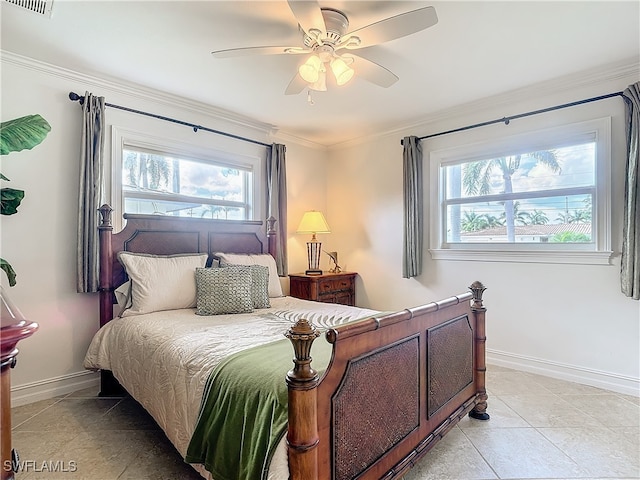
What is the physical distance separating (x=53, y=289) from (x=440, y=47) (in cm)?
341

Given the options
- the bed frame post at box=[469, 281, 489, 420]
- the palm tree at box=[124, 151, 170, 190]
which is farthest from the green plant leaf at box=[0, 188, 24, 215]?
the bed frame post at box=[469, 281, 489, 420]

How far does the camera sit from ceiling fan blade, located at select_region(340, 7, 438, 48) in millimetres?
1692

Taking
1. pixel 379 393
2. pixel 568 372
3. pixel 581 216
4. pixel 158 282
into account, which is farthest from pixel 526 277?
pixel 158 282

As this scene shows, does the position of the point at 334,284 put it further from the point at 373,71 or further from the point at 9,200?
the point at 9,200

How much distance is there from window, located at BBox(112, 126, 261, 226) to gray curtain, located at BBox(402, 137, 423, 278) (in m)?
1.72

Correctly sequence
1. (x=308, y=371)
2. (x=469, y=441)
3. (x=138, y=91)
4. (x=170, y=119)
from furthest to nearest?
(x=170, y=119) → (x=138, y=91) → (x=469, y=441) → (x=308, y=371)

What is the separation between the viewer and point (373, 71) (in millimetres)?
2336

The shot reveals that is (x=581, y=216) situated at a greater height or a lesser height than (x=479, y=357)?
greater

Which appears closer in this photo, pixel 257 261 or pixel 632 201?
pixel 632 201

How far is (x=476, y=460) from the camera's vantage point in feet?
6.14

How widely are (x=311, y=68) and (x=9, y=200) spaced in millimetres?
2140

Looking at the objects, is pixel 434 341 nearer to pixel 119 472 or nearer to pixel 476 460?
pixel 476 460

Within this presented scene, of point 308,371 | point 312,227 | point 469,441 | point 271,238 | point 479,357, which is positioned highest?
point 312,227

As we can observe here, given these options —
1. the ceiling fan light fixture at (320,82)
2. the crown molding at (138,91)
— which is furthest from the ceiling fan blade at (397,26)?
the crown molding at (138,91)
